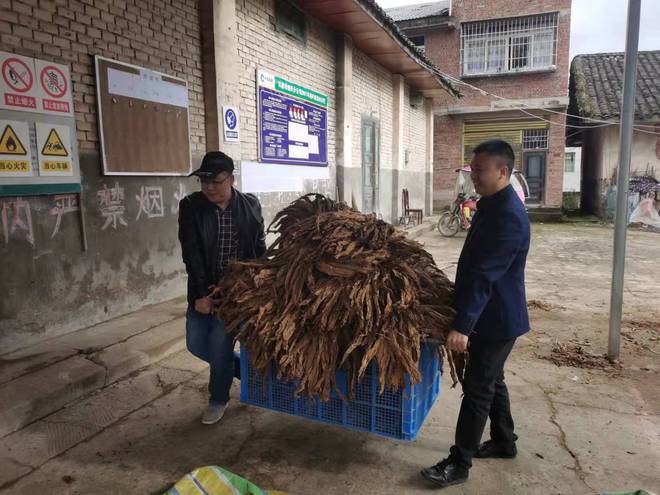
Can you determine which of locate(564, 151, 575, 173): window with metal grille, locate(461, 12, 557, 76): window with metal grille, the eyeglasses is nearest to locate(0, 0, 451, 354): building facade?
the eyeglasses

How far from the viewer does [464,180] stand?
13.5 metres

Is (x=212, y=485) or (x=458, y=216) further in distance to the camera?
(x=458, y=216)

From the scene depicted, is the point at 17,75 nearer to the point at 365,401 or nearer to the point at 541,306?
the point at 365,401

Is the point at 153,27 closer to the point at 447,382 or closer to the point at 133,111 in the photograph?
the point at 133,111

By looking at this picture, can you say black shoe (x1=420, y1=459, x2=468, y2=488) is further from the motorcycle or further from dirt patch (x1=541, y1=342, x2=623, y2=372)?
the motorcycle

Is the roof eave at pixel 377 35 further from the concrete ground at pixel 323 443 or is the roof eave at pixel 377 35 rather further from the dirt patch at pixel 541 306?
the concrete ground at pixel 323 443

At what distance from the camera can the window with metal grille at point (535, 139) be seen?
1702 cm

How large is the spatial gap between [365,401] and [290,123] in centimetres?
623

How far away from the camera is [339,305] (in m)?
2.36

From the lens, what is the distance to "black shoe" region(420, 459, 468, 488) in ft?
8.14

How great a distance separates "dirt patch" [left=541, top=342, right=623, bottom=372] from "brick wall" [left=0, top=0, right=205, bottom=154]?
14.7ft

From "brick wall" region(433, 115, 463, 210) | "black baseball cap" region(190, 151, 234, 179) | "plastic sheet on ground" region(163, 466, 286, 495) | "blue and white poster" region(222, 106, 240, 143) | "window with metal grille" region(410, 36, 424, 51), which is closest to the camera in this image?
"plastic sheet on ground" region(163, 466, 286, 495)

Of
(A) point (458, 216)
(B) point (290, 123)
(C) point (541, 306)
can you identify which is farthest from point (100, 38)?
(A) point (458, 216)

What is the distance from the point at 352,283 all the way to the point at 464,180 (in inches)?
469
